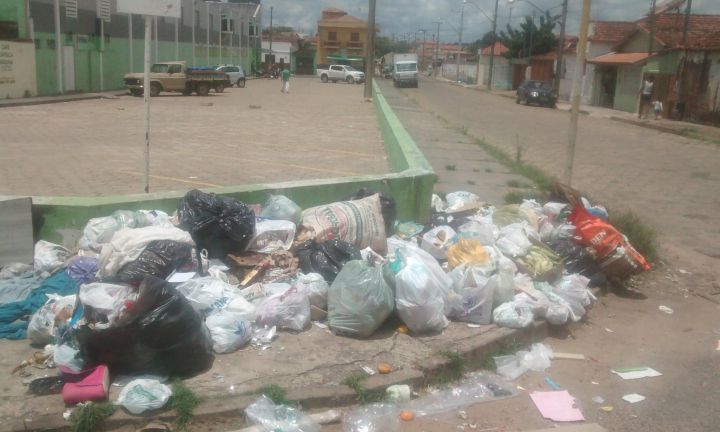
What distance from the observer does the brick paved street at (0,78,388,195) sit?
35.1 feet

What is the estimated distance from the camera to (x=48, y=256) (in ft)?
17.9

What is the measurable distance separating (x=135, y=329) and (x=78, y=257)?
66.1 inches

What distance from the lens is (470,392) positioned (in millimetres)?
4500

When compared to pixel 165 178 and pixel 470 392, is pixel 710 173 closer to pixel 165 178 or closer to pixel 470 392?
pixel 165 178

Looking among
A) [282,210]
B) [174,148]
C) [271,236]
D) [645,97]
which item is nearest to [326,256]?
[271,236]

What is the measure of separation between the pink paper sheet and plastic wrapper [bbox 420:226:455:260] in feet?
6.87

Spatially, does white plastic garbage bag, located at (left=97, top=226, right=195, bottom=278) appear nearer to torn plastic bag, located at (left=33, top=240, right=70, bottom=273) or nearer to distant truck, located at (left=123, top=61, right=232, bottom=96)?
torn plastic bag, located at (left=33, top=240, right=70, bottom=273)

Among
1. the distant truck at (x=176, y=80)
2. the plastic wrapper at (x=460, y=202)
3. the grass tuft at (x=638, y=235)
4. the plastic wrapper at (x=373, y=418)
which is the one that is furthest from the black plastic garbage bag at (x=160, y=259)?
the distant truck at (x=176, y=80)

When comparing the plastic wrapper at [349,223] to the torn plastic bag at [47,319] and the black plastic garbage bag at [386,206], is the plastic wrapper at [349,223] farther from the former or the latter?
the torn plastic bag at [47,319]

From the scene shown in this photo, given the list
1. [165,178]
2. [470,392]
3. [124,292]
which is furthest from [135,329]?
[165,178]

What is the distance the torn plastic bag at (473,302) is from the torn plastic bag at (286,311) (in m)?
1.14

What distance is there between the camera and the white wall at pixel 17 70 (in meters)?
26.8

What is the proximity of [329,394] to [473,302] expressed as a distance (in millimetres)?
1647

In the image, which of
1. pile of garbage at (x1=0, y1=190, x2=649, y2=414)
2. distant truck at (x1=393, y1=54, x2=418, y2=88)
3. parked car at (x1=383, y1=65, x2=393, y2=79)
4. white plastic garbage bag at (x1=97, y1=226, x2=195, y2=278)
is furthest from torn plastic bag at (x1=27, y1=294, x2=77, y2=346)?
parked car at (x1=383, y1=65, x2=393, y2=79)
